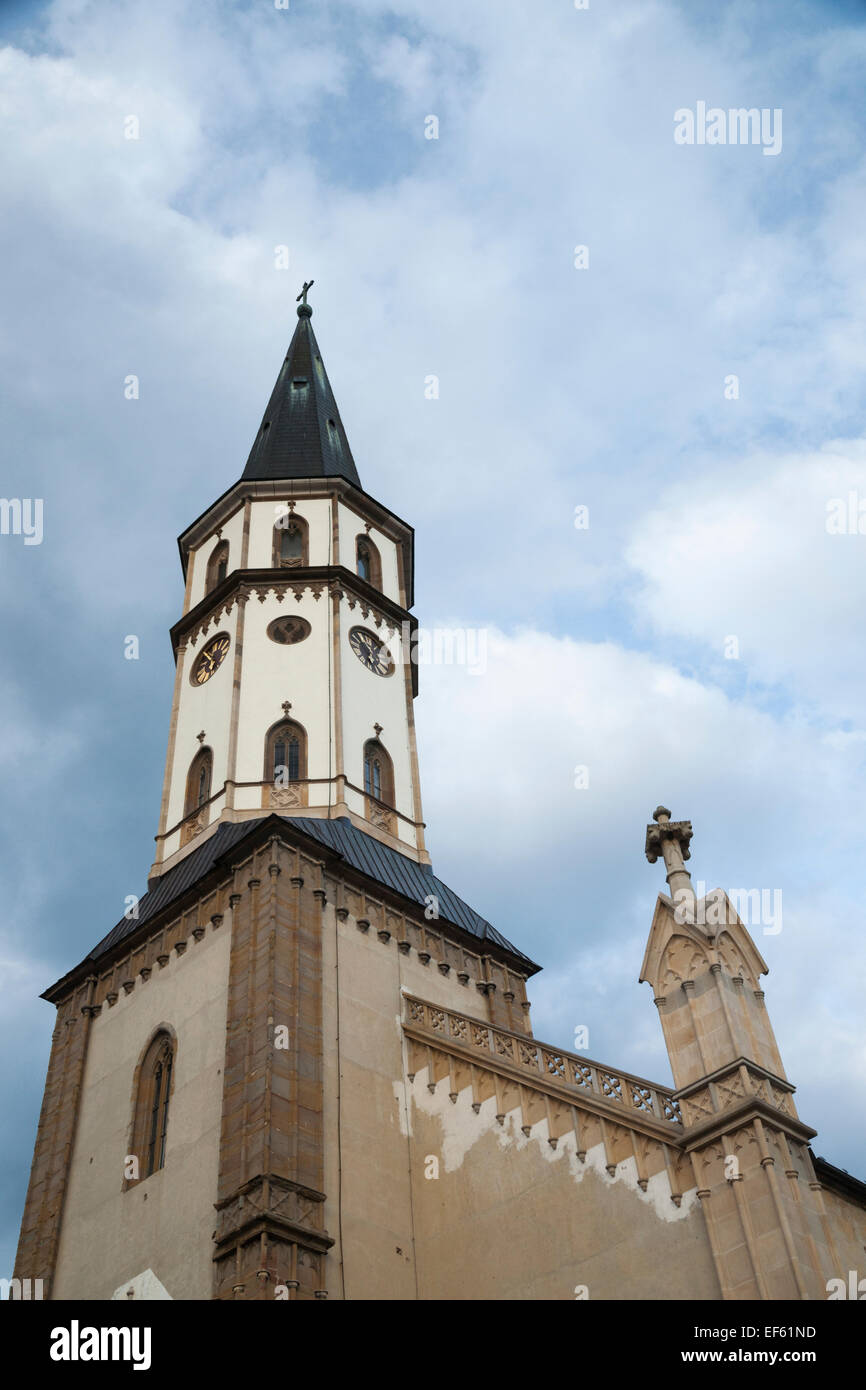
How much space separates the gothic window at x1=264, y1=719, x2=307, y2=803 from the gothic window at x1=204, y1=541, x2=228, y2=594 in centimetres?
689

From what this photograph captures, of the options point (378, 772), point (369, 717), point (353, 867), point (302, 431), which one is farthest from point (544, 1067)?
point (302, 431)

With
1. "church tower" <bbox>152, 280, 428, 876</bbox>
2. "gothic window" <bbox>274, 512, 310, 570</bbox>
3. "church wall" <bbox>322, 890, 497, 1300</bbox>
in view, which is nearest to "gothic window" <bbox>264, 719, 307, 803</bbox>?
"church tower" <bbox>152, 280, 428, 876</bbox>

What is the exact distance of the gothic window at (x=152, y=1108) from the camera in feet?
75.6

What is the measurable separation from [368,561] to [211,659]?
18.6 feet

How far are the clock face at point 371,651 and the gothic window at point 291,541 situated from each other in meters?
2.72

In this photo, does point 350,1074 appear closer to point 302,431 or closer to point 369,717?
point 369,717

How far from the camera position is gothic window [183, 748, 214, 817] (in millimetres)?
30141

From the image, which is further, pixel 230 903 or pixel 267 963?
pixel 230 903

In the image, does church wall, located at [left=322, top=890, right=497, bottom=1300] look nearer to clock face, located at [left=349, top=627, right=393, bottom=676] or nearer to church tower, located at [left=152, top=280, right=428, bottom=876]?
A: church tower, located at [left=152, top=280, right=428, bottom=876]

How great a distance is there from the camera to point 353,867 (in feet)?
85.1

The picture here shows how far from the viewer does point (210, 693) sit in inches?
1250

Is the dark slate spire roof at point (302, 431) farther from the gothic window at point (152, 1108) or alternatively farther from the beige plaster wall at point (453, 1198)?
the gothic window at point (152, 1108)

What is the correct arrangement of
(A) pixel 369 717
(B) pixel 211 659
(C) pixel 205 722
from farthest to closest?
(B) pixel 211 659 → (C) pixel 205 722 → (A) pixel 369 717
